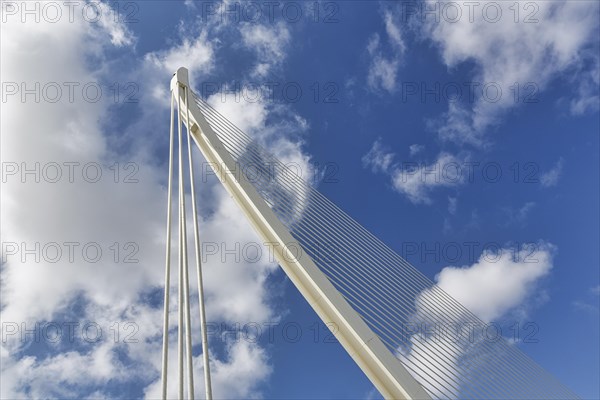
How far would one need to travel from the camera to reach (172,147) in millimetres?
9820

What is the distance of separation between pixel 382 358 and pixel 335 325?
107cm

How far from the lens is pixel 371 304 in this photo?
8688mm

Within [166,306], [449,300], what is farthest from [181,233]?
[449,300]

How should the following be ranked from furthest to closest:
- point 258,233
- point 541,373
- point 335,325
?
point 541,373 → point 258,233 → point 335,325

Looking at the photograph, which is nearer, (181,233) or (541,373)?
(181,233)

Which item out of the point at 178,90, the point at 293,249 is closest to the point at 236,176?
the point at 293,249

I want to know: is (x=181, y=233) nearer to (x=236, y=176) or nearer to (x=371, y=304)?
(x=236, y=176)

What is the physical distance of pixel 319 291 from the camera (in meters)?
8.66

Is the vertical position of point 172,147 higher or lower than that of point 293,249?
higher

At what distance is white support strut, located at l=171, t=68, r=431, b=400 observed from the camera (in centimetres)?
801

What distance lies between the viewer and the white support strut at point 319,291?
Result: 8.01m

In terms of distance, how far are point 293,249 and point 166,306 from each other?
3244mm

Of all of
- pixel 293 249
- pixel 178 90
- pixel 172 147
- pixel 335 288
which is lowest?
pixel 335 288

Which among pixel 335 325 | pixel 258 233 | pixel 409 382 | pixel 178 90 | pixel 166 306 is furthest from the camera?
pixel 178 90
